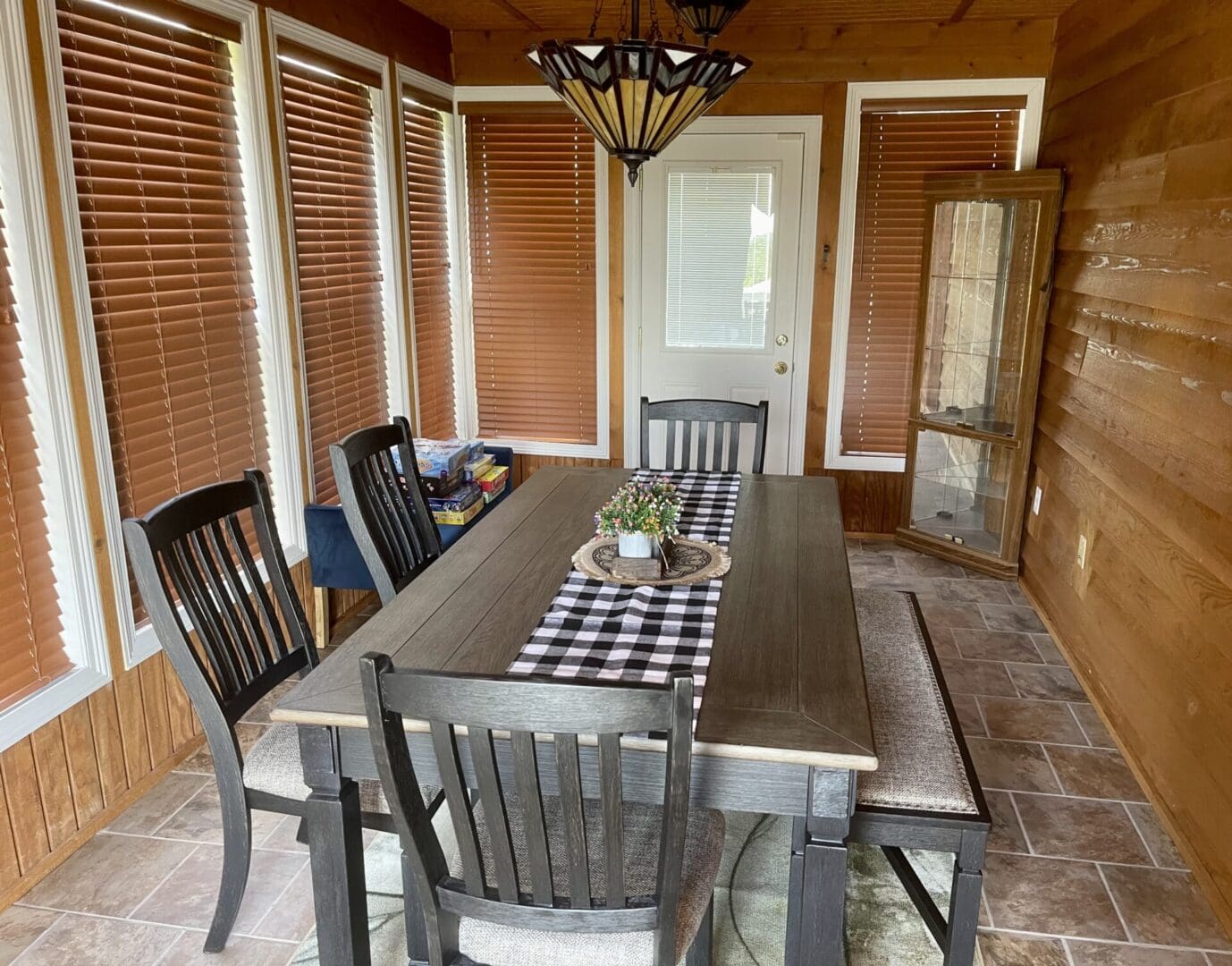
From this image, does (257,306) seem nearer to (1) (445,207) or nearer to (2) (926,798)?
(1) (445,207)

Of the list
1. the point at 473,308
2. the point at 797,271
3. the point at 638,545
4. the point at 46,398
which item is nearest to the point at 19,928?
the point at 46,398

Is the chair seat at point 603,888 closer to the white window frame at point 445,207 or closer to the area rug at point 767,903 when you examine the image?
the area rug at point 767,903

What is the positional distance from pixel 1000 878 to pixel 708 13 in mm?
2213

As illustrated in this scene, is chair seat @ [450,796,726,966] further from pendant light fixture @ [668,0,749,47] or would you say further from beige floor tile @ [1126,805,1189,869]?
pendant light fixture @ [668,0,749,47]

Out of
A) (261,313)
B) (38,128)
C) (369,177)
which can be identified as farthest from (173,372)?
(369,177)

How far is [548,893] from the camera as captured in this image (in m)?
1.37

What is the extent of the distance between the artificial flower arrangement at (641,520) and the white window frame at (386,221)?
5.19 ft

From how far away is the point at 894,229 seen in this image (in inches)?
172

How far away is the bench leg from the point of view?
167 cm

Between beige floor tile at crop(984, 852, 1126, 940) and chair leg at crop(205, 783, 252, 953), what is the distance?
5.38 ft

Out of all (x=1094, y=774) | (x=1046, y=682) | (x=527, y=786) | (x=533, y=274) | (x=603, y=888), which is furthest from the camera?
(x=533, y=274)

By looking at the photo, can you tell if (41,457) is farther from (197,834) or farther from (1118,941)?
(1118,941)

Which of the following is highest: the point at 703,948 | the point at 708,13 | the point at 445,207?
the point at 708,13

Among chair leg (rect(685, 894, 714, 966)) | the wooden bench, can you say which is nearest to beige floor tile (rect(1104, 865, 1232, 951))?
the wooden bench
